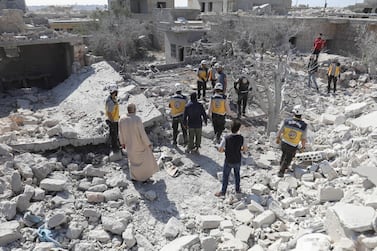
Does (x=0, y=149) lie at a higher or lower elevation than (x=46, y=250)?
higher

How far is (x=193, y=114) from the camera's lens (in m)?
6.51

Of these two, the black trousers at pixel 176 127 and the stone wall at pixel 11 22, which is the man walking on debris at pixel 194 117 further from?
the stone wall at pixel 11 22

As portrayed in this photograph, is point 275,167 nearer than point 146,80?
Yes

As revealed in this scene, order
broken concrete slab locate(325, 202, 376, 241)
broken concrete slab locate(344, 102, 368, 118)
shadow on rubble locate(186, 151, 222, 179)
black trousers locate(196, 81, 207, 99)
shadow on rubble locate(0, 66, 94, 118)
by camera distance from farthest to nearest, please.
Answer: black trousers locate(196, 81, 207, 99)
shadow on rubble locate(0, 66, 94, 118)
broken concrete slab locate(344, 102, 368, 118)
shadow on rubble locate(186, 151, 222, 179)
broken concrete slab locate(325, 202, 376, 241)

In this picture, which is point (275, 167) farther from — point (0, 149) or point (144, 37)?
point (144, 37)

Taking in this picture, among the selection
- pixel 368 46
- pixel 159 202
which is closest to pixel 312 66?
pixel 368 46

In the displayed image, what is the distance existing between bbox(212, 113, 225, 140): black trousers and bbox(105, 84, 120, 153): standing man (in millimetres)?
1993

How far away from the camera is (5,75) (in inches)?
467

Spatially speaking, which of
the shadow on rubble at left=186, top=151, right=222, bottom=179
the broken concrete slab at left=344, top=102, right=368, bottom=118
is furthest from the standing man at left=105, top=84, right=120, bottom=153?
the broken concrete slab at left=344, top=102, right=368, bottom=118

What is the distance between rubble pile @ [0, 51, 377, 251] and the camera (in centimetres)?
424

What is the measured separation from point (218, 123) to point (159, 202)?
246 cm

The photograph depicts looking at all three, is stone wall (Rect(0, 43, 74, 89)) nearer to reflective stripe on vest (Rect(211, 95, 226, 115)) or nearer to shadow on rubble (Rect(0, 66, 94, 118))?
shadow on rubble (Rect(0, 66, 94, 118))

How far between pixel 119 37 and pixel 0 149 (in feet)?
62.8

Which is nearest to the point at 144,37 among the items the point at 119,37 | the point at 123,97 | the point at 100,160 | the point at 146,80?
the point at 119,37
